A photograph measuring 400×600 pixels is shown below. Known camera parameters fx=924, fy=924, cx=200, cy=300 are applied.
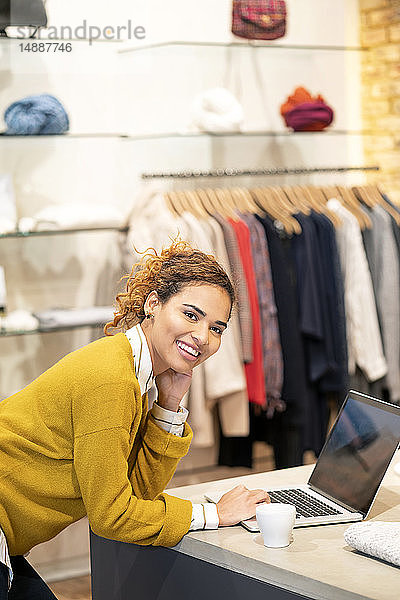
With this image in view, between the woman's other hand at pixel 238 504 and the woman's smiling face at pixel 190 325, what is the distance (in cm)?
30

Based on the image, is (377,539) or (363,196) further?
(363,196)

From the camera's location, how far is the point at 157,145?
4211 millimetres

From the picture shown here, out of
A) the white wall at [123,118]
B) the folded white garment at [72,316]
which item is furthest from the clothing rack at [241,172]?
the folded white garment at [72,316]

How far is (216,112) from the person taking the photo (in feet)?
13.4

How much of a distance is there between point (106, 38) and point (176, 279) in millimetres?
2193

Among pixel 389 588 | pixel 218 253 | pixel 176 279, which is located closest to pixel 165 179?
pixel 218 253

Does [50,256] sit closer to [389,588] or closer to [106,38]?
[106,38]

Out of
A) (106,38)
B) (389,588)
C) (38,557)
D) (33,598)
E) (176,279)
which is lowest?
(38,557)

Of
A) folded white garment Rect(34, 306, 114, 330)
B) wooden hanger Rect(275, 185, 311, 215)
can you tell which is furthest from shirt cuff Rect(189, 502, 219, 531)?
wooden hanger Rect(275, 185, 311, 215)

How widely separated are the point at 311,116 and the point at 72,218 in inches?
49.6

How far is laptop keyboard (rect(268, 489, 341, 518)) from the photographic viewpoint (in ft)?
6.72

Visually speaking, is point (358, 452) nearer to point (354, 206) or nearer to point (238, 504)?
point (238, 504)

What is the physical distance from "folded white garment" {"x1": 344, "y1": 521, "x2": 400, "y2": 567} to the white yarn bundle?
2526 mm

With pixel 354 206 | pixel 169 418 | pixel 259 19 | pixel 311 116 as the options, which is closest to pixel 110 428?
pixel 169 418
